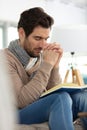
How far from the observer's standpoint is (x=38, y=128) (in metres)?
1.34

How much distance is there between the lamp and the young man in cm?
94

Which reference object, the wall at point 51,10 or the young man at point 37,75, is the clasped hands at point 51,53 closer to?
the young man at point 37,75

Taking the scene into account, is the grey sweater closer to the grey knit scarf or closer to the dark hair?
the grey knit scarf

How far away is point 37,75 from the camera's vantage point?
1.43m

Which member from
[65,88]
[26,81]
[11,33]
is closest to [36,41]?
[26,81]

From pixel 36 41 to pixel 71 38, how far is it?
3.52ft

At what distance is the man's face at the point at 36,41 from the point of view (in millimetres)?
1595

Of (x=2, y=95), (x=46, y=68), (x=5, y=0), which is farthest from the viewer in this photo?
(x=5, y=0)

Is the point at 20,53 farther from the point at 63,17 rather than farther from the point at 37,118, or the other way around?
the point at 63,17

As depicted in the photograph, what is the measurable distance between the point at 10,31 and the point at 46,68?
2154 mm

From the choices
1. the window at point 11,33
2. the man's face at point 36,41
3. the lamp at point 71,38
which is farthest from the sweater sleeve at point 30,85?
the window at point 11,33

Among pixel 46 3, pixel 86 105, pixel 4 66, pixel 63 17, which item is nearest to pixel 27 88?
pixel 86 105

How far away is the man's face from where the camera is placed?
1595 mm

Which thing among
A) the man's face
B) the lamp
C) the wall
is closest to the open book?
the man's face
